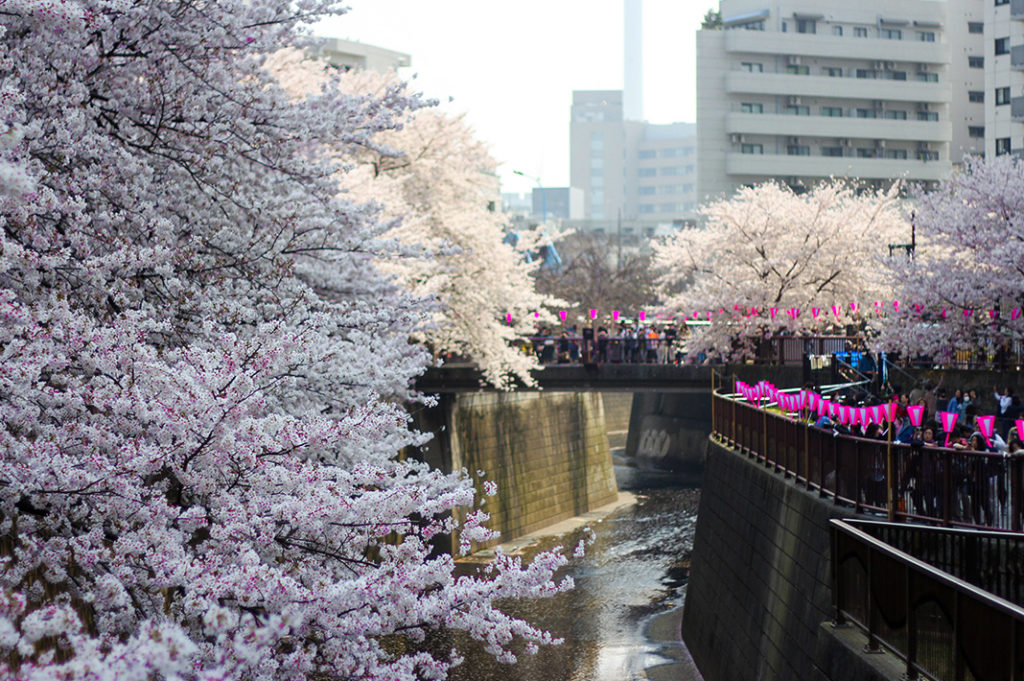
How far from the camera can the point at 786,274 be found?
41.5 m

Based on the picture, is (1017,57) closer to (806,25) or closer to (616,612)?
(806,25)

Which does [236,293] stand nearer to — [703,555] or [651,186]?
[703,555]

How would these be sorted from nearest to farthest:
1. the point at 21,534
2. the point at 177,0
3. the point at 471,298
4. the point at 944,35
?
the point at 21,534, the point at 177,0, the point at 471,298, the point at 944,35

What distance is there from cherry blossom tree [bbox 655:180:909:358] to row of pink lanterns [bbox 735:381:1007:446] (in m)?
17.1

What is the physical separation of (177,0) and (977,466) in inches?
380

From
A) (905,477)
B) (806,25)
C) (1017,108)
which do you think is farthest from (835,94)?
(905,477)

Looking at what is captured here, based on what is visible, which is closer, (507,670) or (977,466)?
(977,466)

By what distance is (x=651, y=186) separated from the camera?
166875 mm

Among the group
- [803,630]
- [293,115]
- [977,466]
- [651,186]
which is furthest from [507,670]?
[651,186]

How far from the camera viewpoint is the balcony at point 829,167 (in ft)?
258

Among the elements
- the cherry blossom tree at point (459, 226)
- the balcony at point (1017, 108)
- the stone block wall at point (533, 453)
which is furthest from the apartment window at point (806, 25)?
the cherry blossom tree at point (459, 226)

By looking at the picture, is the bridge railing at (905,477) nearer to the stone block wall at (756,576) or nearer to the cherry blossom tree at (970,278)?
the stone block wall at (756,576)

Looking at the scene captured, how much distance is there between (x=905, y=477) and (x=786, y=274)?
2923cm

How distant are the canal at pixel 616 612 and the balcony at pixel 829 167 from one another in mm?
46202
